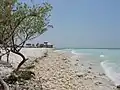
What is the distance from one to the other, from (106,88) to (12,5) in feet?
31.3

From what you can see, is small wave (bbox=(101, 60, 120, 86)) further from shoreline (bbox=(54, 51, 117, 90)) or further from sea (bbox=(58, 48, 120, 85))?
shoreline (bbox=(54, 51, 117, 90))

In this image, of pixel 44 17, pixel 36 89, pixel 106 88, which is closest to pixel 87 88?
pixel 106 88

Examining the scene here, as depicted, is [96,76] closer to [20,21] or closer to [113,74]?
[113,74]

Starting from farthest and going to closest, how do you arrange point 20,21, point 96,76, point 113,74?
point 113,74, point 96,76, point 20,21

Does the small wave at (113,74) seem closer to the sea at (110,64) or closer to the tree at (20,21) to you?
the sea at (110,64)

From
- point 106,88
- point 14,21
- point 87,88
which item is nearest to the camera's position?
point 14,21

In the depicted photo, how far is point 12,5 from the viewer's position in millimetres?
13000

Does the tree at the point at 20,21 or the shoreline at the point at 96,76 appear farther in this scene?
the shoreline at the point at 96,76

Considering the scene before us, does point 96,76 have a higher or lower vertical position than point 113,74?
higher

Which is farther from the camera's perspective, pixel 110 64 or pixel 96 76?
pixel 110 64

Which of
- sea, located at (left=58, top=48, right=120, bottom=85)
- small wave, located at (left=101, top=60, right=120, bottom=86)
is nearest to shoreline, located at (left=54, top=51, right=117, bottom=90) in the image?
small wave, located at (left=101, top=60, right=120, bottom=86)

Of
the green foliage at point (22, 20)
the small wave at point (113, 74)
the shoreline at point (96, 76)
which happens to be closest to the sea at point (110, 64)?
the small wave at point (113, 74)

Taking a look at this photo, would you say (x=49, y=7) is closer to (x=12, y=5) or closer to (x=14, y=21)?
(x=14, y=21)

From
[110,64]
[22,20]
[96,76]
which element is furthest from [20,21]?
[110,64]
